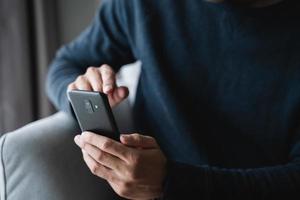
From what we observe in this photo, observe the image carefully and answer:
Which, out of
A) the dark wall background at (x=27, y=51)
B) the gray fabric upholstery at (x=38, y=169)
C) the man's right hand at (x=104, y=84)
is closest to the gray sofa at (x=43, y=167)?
the gray fabric upholstery at (x=38, y=169)

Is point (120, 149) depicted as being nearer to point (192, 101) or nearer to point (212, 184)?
point (212, 184)

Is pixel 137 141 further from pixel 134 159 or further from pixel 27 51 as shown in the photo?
pixel 27 51

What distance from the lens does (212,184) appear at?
25.7 inches

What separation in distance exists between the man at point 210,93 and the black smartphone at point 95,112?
2 centimetres

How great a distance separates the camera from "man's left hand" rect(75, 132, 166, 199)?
60 cm

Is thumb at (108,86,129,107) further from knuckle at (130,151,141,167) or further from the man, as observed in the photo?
knuckle at (130,151,141,167)

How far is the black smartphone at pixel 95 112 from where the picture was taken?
61cm

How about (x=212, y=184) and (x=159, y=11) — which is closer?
(x=212, y=184)

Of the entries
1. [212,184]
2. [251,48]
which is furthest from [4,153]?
[251,48]

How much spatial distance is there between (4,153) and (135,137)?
0.84 feet

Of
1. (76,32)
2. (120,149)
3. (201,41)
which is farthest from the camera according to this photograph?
(76,32)

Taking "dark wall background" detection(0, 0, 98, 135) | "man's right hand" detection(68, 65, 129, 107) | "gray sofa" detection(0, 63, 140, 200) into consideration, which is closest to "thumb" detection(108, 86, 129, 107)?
"man's right hand" detection(68, 65, 129, 107)

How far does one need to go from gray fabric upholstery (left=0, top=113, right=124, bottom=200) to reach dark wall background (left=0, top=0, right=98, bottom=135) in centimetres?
61

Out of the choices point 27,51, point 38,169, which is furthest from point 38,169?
point 27,51
